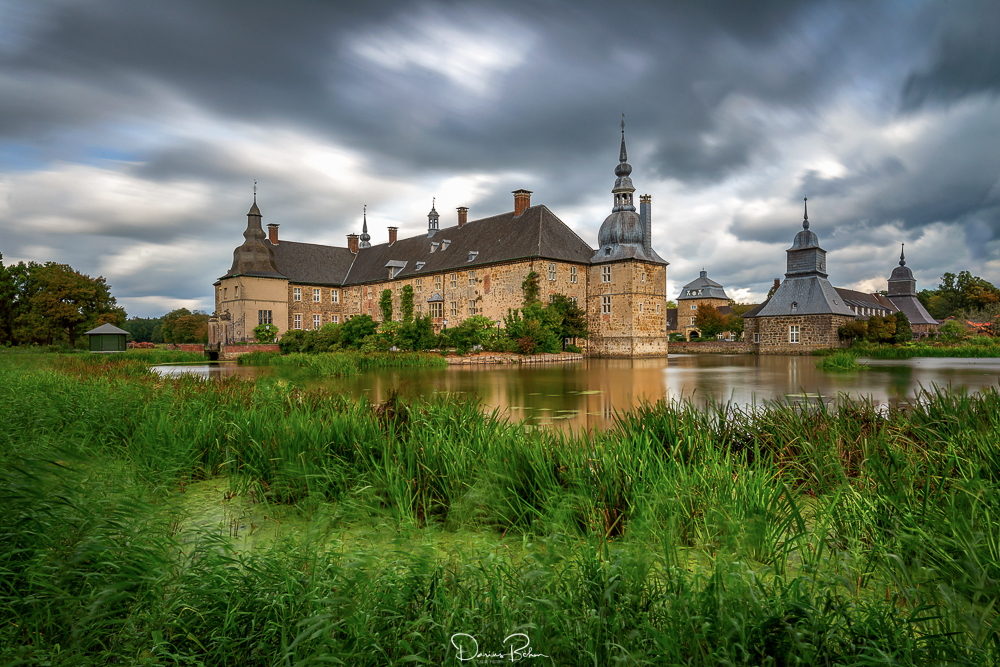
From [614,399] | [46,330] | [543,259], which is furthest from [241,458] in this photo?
[46,330]

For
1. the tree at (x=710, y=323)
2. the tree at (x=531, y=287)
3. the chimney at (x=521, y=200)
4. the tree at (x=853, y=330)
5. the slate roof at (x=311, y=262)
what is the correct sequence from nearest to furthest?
1. the tree at (x=531, y=287)
2. the tree at (x=853, y=330)
3. the chimney at (x=521, y=200)
4. the slate roof at (x=311, y=262)
5. the tree at (x=710, y=323)

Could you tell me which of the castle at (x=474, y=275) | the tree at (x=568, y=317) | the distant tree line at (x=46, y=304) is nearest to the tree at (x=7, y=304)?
the distant tree line at (x=46, y=304)

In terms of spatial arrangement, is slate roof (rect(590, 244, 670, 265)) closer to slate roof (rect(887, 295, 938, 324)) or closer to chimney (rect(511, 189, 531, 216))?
chimney (rect(511, 189, 531, 216))

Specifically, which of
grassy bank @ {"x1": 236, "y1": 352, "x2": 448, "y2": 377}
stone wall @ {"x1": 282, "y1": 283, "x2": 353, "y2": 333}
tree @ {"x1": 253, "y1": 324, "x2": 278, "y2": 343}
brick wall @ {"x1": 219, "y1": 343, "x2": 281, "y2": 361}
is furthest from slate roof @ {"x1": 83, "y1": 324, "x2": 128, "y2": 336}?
stone wall @ {"x1": 282, "y1": 283, "x2": 353, "y2": 333}

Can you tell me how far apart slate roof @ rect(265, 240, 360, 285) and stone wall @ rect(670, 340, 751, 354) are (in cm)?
3214

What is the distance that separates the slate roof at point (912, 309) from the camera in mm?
58359

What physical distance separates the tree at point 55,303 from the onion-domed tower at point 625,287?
39467 millimetres

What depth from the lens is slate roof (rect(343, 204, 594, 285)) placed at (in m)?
37.0

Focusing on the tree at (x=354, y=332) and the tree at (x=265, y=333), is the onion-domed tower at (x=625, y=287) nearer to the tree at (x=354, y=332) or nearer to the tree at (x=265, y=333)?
the tree at (x=354, y=332)

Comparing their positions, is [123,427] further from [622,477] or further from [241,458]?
[622,477]

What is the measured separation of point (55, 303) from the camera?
40.8m

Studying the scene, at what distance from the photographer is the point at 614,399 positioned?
12.0 meters

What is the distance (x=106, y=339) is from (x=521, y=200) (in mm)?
28809

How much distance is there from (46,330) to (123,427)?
46572 mm
